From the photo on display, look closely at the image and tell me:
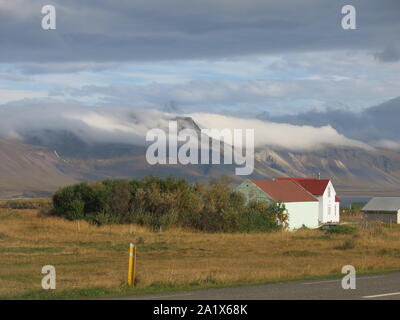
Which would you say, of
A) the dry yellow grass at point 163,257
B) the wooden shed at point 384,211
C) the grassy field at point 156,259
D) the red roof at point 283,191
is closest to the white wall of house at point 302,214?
the red roof at point 283,191

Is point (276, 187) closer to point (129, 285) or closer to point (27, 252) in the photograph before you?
point (27, 252)

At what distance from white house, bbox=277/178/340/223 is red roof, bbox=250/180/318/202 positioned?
22.5 ft

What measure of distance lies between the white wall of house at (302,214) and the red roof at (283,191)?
537 mm

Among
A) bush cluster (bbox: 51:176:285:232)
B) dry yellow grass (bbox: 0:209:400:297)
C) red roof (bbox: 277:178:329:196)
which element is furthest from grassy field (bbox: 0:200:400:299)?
red roof (bbox: 277:178:329:196)

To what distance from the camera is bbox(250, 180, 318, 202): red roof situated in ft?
250

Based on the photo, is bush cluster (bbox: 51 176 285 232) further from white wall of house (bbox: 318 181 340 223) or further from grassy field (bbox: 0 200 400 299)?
white wall of house (bbox: 318 181 340 223)

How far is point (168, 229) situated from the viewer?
6016 centimetres

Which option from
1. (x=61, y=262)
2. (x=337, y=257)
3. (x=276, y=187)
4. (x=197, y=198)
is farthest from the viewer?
(x=276, y=187)

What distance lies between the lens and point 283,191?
3118 inches

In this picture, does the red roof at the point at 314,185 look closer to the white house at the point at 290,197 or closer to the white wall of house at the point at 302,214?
the white house at the point at 290,197

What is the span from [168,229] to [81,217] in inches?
339

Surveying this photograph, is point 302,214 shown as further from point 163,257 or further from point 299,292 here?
point 299,292

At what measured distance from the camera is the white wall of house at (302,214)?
252ft
